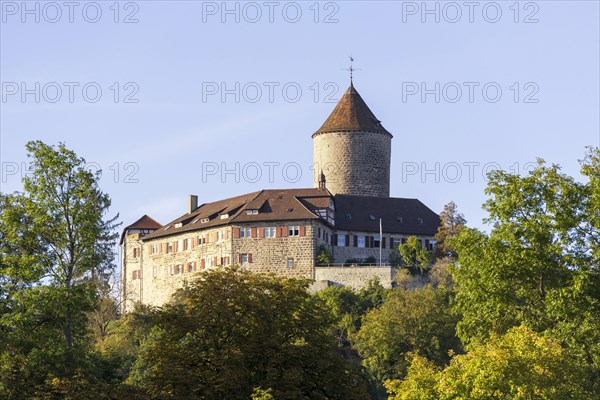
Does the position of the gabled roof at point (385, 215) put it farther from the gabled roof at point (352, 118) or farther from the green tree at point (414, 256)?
the gabled roof at point (352, 118)

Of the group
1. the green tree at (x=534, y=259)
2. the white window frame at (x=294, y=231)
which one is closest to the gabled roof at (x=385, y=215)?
the white window frame at (x=294, y=231)

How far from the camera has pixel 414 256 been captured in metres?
97.3

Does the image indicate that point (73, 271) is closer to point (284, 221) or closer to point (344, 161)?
point (284, 221)

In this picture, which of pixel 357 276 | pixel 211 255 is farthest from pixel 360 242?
pixel 211 255

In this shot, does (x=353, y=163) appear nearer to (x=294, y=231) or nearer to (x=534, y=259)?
(x=294, y=231)

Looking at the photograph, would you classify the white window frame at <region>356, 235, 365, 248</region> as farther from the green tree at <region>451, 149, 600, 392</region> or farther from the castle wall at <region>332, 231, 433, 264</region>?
the green tree at <region>451, 149, 600, 392</region>

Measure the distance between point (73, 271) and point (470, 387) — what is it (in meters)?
14.0

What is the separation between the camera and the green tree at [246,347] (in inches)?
1780

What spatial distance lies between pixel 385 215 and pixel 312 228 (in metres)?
8.17

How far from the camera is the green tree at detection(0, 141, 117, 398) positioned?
47.3 metres

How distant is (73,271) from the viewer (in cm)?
4881

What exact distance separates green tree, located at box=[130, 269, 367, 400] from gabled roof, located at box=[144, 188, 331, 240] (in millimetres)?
49700

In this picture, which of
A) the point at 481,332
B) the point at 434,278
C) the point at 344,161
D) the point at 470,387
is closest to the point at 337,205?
the point at 344,161

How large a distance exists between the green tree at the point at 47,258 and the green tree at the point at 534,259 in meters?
11.9
